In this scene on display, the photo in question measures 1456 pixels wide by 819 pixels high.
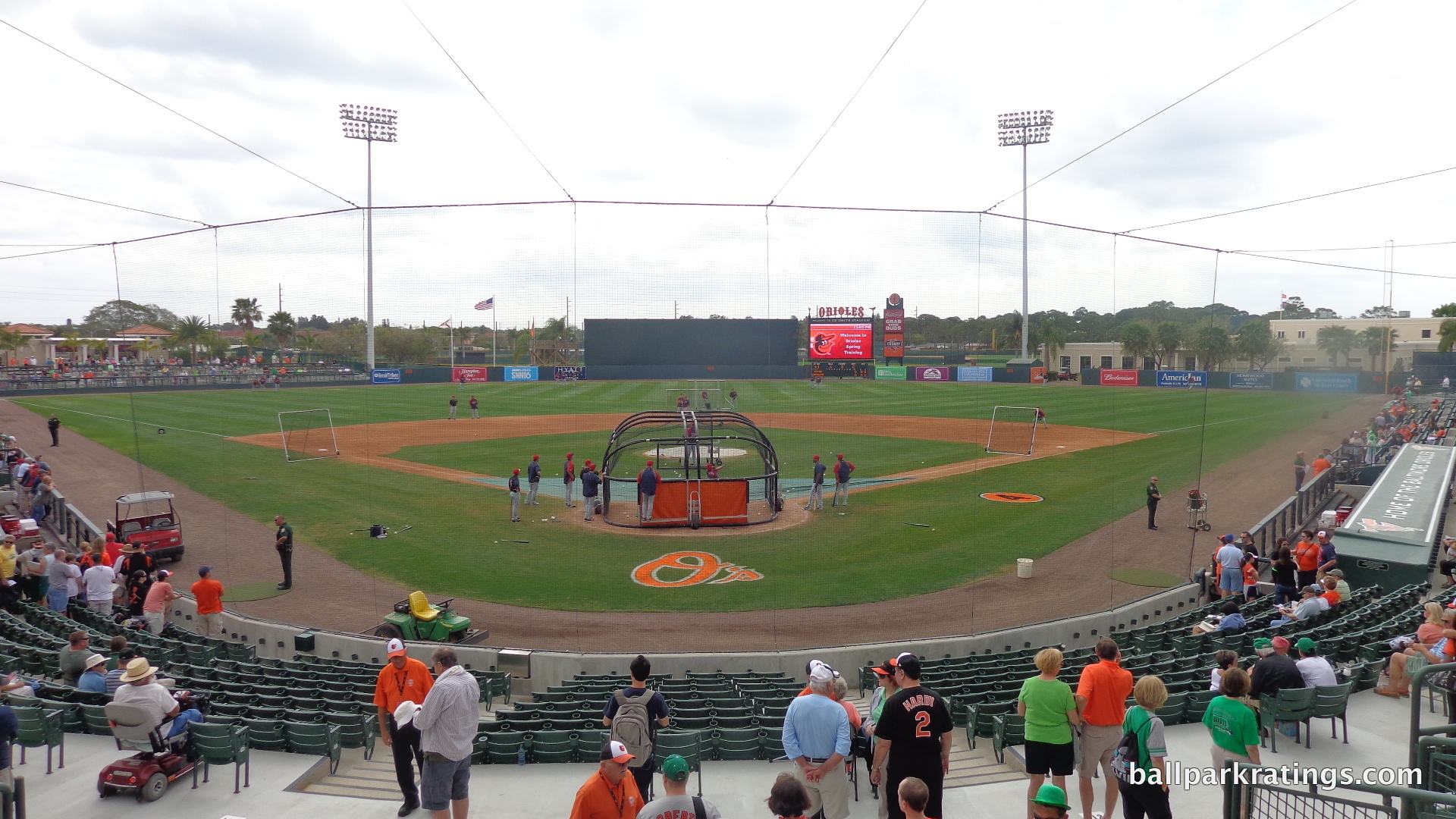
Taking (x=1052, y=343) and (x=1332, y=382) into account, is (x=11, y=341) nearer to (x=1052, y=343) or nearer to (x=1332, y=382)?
(x=1052, y=343)

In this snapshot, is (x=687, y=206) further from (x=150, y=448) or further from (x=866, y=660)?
(x=150, y=448)

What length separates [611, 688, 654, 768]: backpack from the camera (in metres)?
5.86

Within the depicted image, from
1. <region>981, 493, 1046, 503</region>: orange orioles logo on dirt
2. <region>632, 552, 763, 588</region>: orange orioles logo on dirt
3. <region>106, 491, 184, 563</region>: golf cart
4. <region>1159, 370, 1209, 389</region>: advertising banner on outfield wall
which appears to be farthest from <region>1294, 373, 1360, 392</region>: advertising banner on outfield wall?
<region>106, 491, 184, 563</region>: golf cart

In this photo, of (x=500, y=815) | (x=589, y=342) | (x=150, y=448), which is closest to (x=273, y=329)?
Result: (x=589, y=342)

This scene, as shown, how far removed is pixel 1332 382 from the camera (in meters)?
46.2

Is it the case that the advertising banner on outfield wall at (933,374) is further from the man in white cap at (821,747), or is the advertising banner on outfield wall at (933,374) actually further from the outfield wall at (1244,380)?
the man in white cap at (821,747)

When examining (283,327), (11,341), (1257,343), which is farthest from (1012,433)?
(11,341)

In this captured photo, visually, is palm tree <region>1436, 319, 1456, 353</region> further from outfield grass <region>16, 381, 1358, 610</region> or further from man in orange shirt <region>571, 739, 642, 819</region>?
man in orange shirt <region>571, 739, 642, 819</region>

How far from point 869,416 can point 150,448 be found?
35959mm

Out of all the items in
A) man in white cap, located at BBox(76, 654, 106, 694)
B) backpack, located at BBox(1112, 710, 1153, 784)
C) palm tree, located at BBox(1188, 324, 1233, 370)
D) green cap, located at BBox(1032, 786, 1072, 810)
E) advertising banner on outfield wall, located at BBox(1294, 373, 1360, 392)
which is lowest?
man in white cap, located at BBox(76, 654, 106, 694)

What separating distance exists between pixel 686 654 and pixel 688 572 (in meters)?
5.35

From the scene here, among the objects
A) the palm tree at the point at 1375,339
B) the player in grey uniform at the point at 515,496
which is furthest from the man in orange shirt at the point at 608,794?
Result: the palm tree at the point at 1375,339

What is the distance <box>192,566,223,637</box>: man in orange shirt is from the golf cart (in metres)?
5.85

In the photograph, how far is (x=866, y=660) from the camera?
1138 cm
